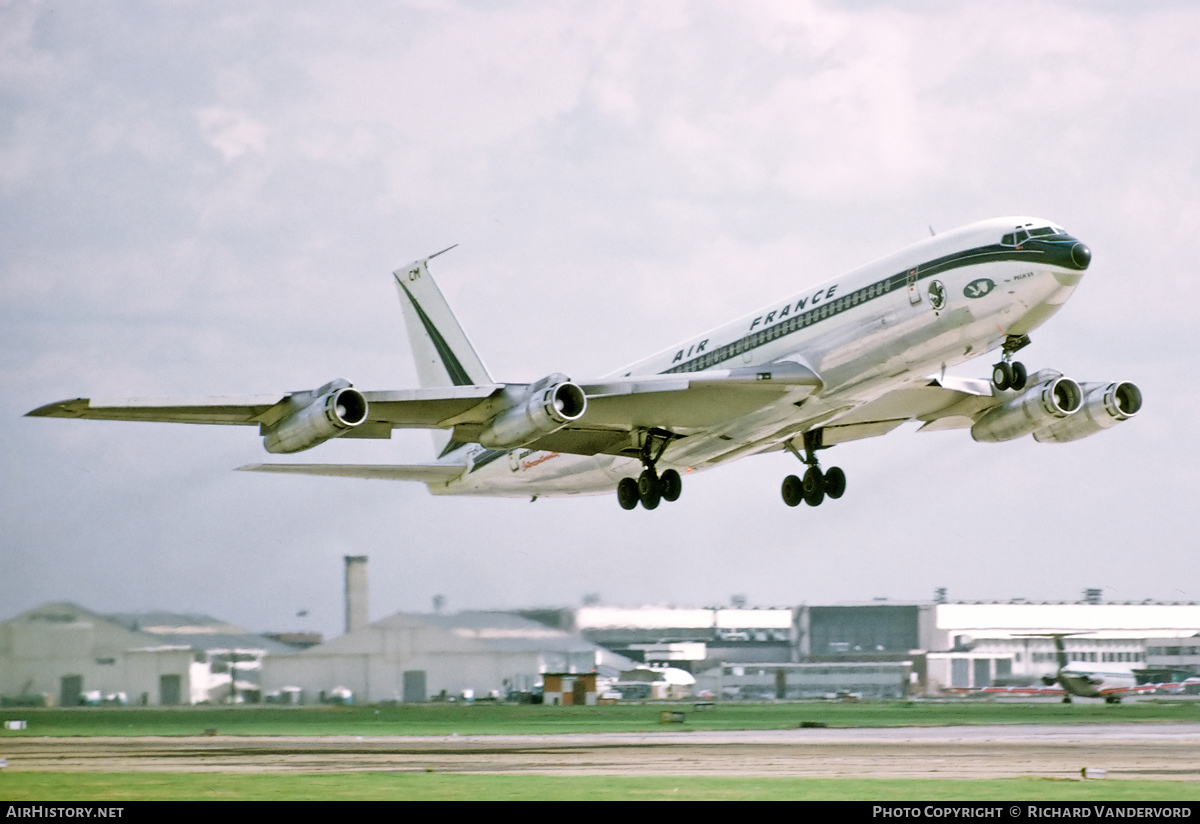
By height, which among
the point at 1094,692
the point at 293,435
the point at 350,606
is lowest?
the point at 1094,692

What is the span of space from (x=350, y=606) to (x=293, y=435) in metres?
10.8

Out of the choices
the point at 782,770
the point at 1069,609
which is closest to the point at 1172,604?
the point at 1069,609

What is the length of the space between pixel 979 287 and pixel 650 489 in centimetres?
1307

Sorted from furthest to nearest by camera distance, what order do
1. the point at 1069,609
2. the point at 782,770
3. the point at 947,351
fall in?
the point at 1069,609 → the point at 947,351 → the point at 782,770

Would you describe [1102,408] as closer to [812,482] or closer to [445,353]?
[812,482]

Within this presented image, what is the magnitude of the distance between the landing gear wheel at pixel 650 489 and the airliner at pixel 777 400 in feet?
0.14

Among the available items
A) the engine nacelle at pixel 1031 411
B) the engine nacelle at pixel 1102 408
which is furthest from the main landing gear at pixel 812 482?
the engine nacelle at pixel 1102 408

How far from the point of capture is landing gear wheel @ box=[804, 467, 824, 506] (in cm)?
4766

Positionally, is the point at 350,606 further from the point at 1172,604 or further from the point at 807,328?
the point at 1172,604

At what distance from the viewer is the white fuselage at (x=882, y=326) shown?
36.5m

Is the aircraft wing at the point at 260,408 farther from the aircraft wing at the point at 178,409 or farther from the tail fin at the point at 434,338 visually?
the tail fin at the point at 434,338

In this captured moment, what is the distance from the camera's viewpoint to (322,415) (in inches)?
1480

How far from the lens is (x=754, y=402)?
4122 centimetres
